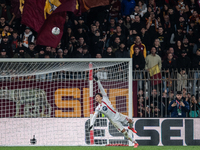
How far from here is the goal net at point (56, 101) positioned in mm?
11180

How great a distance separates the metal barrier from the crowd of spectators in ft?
0.33

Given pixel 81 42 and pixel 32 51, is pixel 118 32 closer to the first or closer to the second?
pixel 81 42

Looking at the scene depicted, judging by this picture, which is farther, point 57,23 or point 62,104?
point 57,23

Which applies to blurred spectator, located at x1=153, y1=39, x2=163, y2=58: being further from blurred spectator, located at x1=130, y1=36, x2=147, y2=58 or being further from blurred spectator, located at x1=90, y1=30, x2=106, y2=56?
blurred spectator, located at x1=90, y1=30, x2=106, y2=56

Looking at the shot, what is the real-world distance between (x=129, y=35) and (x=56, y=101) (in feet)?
15.0

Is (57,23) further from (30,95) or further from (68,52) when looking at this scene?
(30,95)

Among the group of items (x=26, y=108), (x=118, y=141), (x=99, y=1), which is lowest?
(x=118, y=141)

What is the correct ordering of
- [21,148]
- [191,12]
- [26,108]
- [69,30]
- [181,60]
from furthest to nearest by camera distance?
[191,12], [69,30], [181,60], [26,108], [21,148]

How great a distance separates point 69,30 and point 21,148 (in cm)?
594

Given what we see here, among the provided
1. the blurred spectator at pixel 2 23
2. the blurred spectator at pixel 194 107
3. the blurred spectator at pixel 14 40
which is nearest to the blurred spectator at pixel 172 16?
the blurred spectator at pixel 194 107

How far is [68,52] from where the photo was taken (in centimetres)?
1413

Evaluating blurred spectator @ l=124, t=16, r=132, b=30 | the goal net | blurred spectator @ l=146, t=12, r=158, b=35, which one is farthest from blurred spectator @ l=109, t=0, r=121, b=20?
the goal net

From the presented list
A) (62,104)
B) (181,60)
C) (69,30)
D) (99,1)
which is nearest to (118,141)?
(62,104)

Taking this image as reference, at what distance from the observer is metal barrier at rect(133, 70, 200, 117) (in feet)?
38.9
